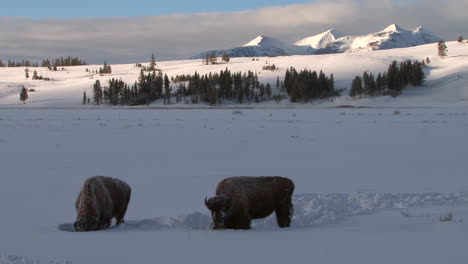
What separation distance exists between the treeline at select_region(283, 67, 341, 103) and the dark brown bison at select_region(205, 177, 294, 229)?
9109 cm

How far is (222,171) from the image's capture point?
14.7 m

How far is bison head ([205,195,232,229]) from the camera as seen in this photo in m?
7.36

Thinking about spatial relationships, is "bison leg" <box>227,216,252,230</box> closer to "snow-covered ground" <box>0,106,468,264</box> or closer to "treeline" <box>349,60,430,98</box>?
"snow-covered ground" <box>0,106,468,264</box>

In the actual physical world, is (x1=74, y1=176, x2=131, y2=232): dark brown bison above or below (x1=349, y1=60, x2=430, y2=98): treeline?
below

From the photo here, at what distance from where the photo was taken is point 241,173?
14305 millimetres

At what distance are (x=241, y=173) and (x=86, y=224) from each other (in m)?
7.37

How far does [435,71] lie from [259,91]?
4492 cm

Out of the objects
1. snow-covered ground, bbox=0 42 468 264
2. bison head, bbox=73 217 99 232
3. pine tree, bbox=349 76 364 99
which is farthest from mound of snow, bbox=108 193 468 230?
pine tree, bbox=349 76 364 99

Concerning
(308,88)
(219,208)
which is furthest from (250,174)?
(308,88)

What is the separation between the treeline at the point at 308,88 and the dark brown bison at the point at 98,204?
91.2 meters

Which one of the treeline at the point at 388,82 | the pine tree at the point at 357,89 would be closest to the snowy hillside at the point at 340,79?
the pine tree at the point at 357,89

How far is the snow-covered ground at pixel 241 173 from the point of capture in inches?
224

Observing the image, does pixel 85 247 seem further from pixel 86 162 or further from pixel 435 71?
pixel 435 71

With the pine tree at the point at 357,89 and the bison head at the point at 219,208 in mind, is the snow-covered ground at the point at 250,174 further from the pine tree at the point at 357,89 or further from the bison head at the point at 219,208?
the pine tree at the point at 357,89
